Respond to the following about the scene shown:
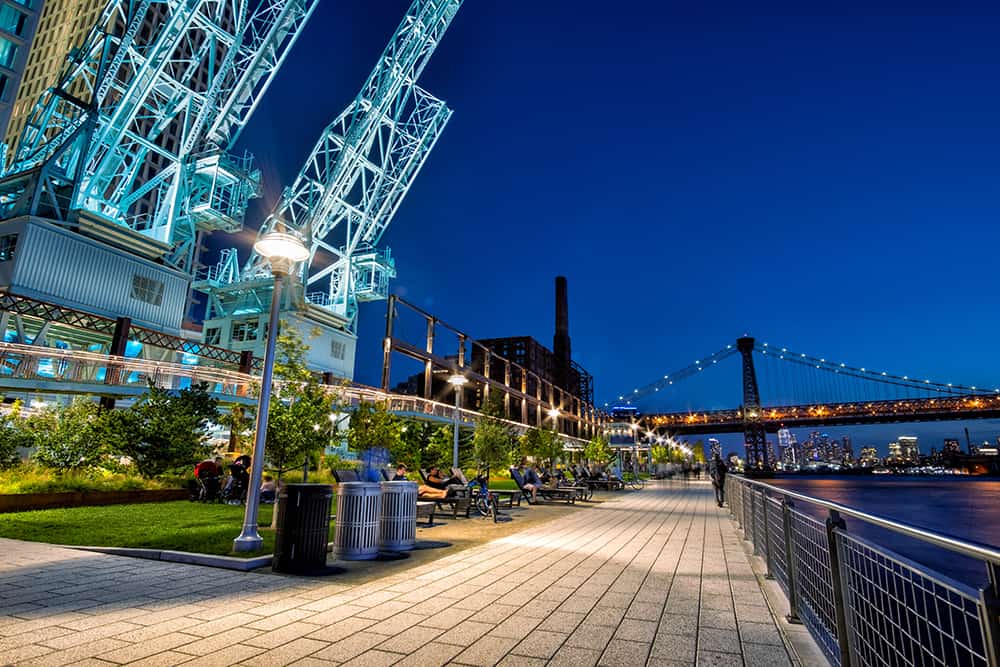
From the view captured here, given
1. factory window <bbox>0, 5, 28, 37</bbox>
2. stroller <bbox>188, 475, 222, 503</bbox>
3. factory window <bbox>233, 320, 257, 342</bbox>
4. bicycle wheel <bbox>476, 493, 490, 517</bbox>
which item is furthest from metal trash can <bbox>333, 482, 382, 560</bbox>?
factory window <bbox>233, 320, 257, 342</bbox>

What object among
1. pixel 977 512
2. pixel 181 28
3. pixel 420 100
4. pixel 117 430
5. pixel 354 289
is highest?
pixel 420 100

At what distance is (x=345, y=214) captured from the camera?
5266 cm

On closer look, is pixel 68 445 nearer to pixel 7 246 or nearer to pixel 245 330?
pixel 7 246

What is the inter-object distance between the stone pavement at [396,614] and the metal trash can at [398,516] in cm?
79

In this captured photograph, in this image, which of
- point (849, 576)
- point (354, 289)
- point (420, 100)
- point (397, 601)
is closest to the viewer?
point (849, 576)

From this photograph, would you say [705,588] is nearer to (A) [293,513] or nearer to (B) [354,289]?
(A) [293,513]

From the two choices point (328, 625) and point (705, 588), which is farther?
point (705, 588)

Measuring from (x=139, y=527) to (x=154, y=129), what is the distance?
3825cm

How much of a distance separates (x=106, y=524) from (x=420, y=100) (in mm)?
56126

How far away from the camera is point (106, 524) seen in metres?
9.11

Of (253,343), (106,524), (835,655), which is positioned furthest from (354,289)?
(835,655)

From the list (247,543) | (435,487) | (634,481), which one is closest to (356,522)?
(247,543)

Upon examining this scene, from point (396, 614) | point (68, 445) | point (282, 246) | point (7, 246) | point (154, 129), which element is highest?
point (154, 129)

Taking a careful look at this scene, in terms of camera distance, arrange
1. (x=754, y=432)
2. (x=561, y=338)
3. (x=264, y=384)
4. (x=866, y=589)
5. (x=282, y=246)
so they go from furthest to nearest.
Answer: (x=561, y=338)
(x=754, y=432)
(x=282, y=246)
(x=264, y=384)
(x=866, y=589)
